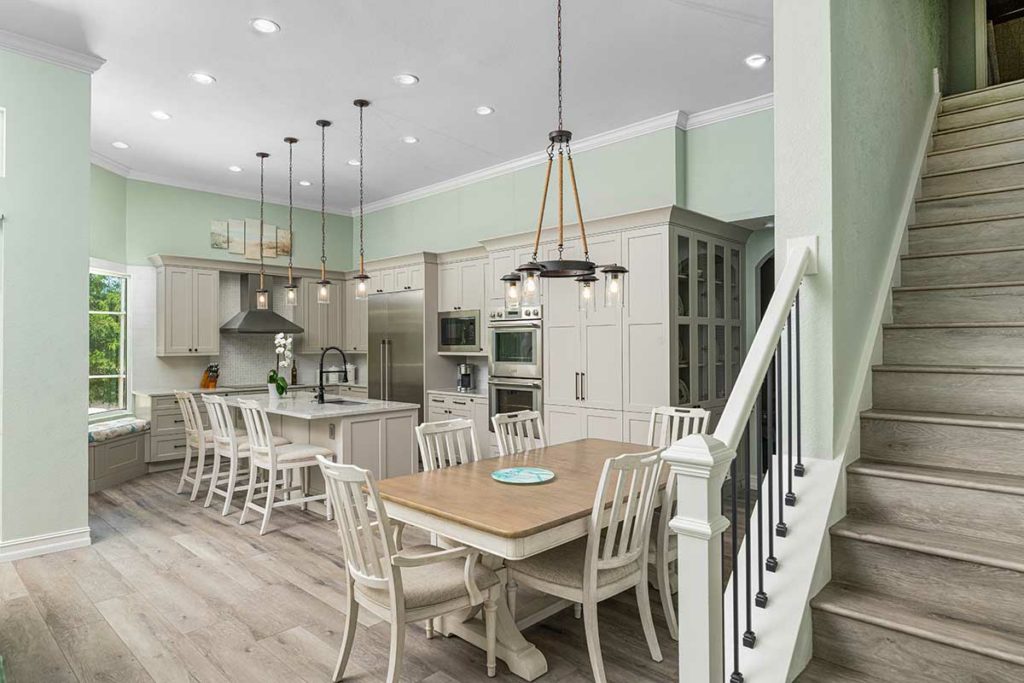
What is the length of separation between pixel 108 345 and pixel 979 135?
7.90m

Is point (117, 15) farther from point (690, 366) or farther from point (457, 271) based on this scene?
point (690, 366)

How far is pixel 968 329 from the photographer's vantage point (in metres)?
2.43

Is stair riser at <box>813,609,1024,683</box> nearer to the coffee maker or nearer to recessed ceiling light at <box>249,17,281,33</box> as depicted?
recessed ceiling light at <box>249,17,281,33</box>

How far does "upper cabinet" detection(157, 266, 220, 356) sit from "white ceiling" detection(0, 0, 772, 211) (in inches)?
56.2

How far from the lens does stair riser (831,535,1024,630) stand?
1.69 metres

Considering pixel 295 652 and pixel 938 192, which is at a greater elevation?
pixel 938 192

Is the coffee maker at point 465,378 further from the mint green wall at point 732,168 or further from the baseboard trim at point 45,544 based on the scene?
the baseboard trim at point 45,544

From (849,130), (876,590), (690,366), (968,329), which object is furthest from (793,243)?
(690,366)

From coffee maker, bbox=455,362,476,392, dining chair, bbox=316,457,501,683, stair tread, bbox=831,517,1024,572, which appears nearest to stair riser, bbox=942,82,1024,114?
stair tread, bbox=831,517,1024,572

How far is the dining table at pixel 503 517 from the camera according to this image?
2324 mm

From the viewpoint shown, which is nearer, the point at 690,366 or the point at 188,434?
the point at 690,366

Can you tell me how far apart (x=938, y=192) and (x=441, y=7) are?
292 cm

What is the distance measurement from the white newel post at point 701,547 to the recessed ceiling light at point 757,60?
3.64 m

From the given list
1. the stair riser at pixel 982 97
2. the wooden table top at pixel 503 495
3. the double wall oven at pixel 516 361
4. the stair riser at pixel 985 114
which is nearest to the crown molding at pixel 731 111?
the stair riser at pixel 982 97
